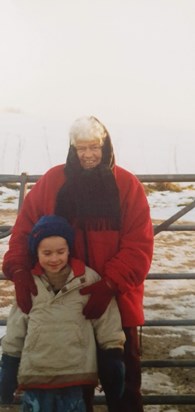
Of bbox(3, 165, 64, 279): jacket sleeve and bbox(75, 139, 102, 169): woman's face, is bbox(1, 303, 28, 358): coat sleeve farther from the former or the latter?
bbox(75, 139, 102, 169): woman's face

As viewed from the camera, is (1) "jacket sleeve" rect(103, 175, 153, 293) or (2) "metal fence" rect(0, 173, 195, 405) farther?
(2) "metal fence" rect(0, 173, 195, 405)

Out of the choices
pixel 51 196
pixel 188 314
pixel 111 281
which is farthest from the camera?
pixel 188 314

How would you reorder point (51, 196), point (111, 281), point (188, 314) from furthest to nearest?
1. point (188, 314)
2. point (51, 196)
3. point (111, 281)

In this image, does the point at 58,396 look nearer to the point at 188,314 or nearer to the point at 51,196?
the point at 51,196

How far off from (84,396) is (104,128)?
123 centimetres

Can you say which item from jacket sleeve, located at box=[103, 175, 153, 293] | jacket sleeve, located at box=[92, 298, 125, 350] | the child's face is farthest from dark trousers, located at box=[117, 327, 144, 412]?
the child's face

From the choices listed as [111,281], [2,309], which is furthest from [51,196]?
[2,309]

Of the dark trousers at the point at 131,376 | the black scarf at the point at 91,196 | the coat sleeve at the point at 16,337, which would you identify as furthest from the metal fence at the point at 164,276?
→ the coat sleeve at the point at 16,337

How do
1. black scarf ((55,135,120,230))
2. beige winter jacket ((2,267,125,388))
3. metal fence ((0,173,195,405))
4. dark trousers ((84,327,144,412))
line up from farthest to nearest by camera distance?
metal fence ((0,173,195,405))
dark trousers ((84,327,144,412))
black scarf ((55,135,120,230))
beige winter jacket ((2,267,125,388))

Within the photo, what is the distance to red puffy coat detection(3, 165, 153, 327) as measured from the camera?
7.26 feet

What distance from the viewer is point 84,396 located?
2.39m

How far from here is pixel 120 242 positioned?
2324 millimetres

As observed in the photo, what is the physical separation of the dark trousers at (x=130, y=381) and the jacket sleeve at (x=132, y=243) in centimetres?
29

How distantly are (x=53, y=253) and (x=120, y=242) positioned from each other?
0.32m
